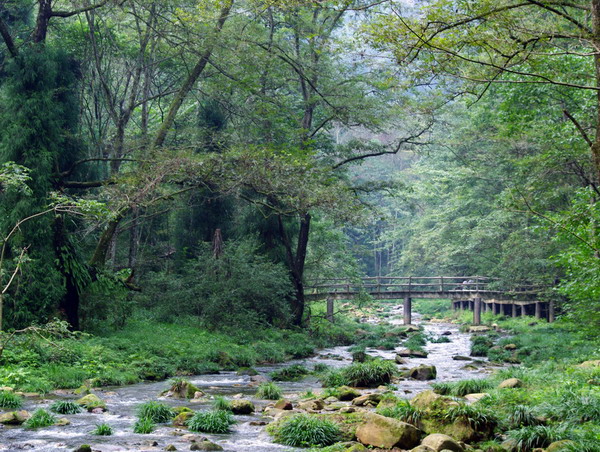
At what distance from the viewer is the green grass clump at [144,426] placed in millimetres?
7762

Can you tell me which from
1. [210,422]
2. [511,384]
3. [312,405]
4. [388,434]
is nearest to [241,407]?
[312,405]

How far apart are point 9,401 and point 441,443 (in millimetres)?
6047

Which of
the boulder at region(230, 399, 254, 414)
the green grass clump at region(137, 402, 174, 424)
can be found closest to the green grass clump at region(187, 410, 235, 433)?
the green grass clump at region(137, 402, 174, 424)

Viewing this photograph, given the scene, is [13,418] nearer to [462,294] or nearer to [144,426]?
[144,426]

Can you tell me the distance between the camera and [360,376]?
12.3 metres

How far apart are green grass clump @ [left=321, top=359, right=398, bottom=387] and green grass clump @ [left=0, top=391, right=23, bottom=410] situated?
19.1 ft

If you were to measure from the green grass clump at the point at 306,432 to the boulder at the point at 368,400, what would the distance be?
68.8 inches

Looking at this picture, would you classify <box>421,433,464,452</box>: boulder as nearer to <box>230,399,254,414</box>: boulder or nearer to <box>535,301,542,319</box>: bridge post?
<box>230,399,254,414</box>: boulder

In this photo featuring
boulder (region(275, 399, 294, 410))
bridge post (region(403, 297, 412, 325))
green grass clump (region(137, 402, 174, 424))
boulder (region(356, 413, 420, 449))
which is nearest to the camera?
boulder (region(356, 413, 420, 449))

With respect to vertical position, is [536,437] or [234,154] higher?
[234,154]

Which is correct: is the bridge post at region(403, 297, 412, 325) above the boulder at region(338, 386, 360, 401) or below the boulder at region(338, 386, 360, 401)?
below

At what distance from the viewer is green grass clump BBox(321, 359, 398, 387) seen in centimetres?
1222

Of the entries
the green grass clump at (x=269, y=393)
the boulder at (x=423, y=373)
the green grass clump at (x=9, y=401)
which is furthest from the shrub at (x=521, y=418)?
the green grass clump at (x=9, y=401)

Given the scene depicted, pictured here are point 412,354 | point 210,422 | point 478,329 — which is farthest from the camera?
point 478,329
